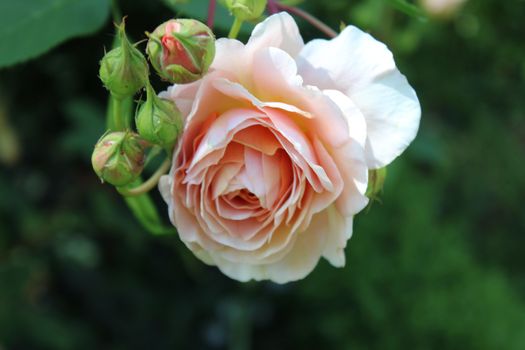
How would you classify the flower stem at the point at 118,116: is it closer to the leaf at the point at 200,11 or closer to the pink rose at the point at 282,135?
the pink rose at the point at 282,135

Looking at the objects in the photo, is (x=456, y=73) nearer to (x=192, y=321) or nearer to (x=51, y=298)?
(x=192, y=321)

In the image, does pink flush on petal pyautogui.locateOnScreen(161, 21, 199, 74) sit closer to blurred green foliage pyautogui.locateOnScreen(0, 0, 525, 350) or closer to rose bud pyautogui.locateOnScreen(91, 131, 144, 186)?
rose bud pyautogui.locateOnScreen(91, 131, 144, 186)

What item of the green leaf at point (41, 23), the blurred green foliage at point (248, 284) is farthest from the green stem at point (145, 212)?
the blurred green foliage at point (248, 284)

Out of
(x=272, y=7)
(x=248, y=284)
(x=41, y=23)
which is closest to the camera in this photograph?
(x=272, y=7)

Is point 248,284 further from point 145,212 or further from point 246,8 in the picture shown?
point 246,8

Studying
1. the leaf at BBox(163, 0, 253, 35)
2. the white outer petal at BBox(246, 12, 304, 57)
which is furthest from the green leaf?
the white outer petal at BBox(246, 12, 304, 57)

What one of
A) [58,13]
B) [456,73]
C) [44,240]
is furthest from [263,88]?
[456,73]

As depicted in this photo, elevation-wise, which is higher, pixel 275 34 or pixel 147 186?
pixel 275 34

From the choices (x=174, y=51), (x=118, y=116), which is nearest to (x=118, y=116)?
(x=118, y=116)
